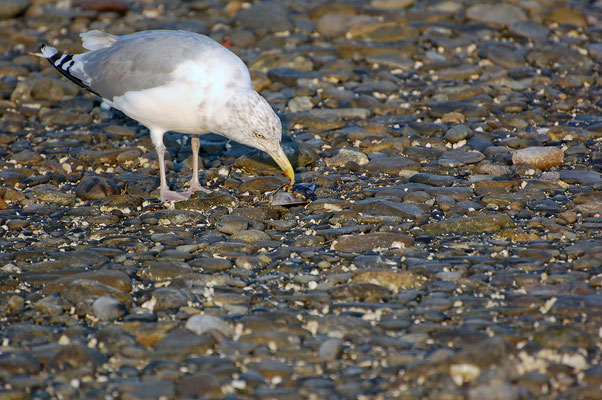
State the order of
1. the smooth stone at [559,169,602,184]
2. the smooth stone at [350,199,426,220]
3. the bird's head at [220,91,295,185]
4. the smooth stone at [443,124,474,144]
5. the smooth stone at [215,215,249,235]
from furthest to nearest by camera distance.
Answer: the smooth stone at [443,124,474,144], the smooth stone at [559,169,602,184], the bird's head at [220,91,295,185], the smooth stone at [350,199,426,220], the smooth stone at [215,215,249,235]

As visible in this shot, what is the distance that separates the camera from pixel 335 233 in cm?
568

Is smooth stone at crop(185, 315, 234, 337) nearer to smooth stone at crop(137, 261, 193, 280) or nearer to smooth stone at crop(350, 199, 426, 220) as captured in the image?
smooth stone at crop(137, 261, 193, 280)

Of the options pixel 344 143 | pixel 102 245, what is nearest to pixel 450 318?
pixel 102 245

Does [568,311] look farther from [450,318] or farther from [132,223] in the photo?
[132,223]

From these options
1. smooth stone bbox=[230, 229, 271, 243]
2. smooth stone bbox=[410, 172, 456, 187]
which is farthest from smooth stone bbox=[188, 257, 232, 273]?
smooth stone bbox=[410, 172, 456, 187]

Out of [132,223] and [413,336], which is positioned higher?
[413,336]

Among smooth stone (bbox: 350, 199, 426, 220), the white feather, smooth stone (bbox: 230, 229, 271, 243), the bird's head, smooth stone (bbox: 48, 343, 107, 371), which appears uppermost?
the white feather

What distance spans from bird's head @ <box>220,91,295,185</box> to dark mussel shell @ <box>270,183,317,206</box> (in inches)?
3.4

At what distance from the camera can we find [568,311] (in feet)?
14.1

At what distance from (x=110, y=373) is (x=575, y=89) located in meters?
7.10

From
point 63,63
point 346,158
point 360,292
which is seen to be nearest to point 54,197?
point 63,63

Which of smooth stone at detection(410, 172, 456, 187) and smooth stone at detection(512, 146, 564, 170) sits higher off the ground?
smooth stone at detection(512, 146, 564, 170)

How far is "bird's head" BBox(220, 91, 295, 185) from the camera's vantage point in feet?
20.2

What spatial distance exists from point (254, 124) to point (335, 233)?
119cm
